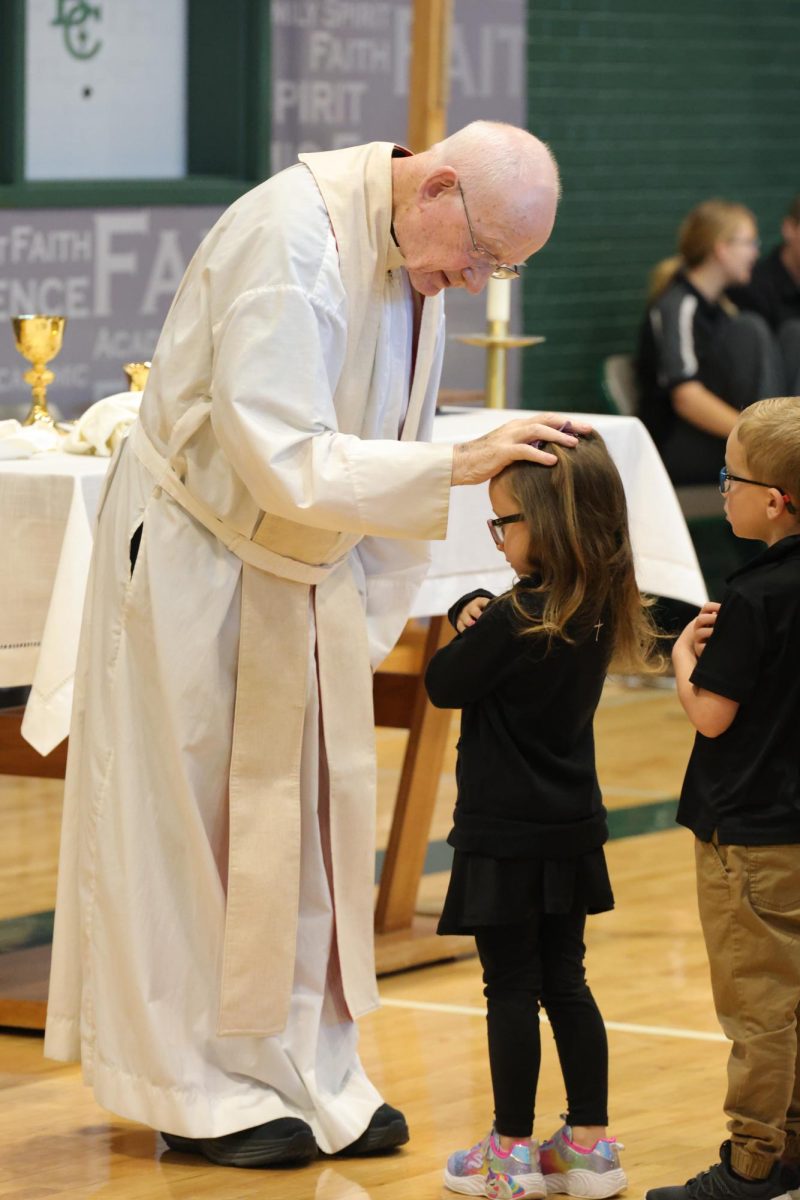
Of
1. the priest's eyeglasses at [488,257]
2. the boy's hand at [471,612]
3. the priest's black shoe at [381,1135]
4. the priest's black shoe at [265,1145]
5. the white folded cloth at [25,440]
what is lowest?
the priest's black shoe at [381,1135]

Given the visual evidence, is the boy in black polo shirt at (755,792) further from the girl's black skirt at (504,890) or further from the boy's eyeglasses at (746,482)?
the girl's black skirt at (504,890)

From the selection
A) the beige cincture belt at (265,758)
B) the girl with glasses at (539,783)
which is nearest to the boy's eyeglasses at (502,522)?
the girl with glasses at (539,783)

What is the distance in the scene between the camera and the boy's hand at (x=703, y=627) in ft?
9.50

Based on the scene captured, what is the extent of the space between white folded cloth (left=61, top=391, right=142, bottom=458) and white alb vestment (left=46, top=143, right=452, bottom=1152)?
686 mm

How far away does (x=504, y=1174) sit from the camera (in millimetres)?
2986

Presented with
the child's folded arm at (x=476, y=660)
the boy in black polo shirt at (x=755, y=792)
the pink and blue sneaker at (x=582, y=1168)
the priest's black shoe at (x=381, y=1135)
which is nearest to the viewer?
the boy in black polo shirt at (x=755, y=792)

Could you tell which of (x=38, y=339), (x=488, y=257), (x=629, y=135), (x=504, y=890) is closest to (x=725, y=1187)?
(x=504, y=890)

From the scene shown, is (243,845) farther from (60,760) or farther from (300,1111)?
(60,760)

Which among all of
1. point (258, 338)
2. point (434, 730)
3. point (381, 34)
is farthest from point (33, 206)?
point (258, 338)

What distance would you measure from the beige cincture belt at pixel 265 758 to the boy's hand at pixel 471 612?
0.71ft

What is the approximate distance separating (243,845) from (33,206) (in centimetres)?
370

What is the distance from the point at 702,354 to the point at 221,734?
4912mm

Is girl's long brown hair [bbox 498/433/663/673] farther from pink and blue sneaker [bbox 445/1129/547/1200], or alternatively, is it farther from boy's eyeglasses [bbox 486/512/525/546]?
pink and blue sneaker [bbox 445/1129/547/1200]

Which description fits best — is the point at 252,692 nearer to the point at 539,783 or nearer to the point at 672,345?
the point at 539,783
